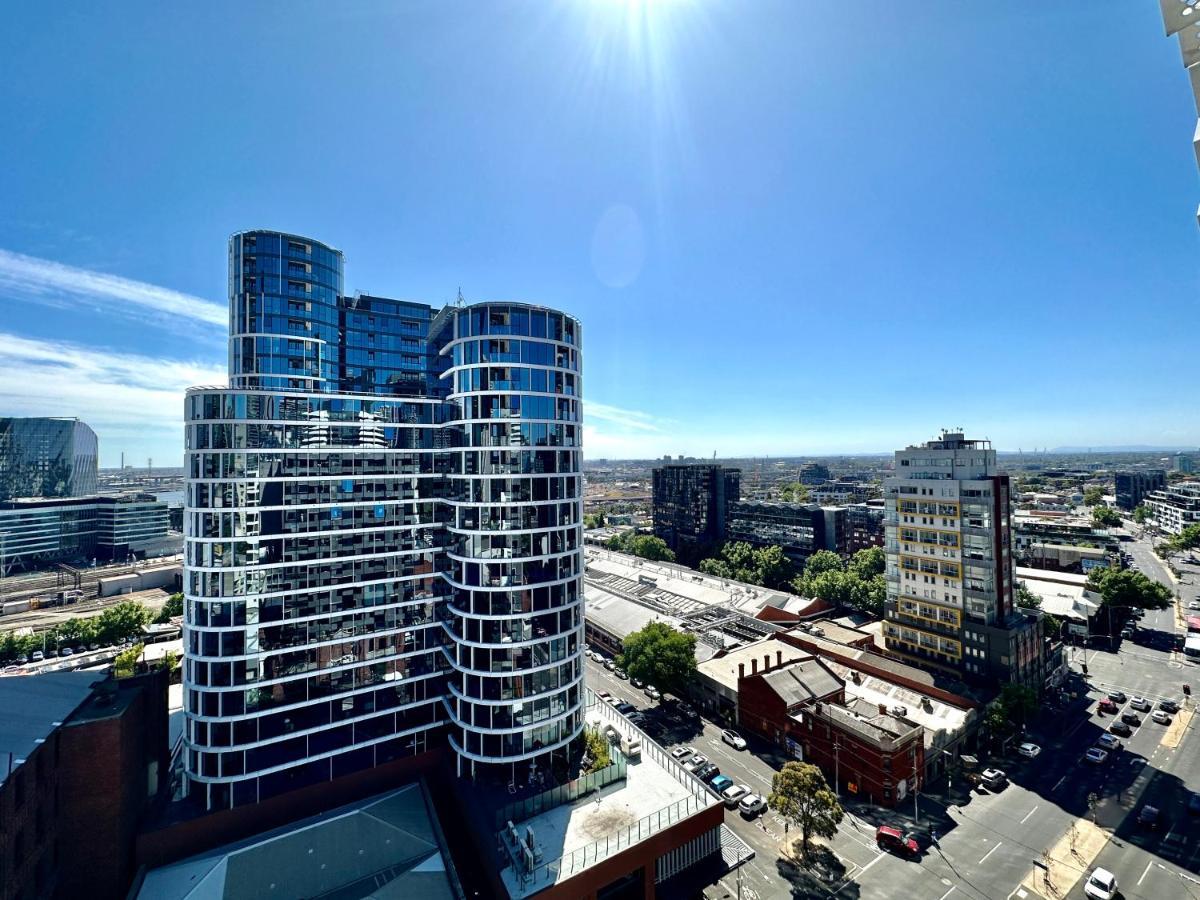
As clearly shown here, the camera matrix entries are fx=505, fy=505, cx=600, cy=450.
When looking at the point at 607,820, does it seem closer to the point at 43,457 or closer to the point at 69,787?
the point at 69,787

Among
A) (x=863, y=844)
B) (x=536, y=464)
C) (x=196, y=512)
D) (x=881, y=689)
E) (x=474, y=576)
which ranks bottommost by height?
(x=863, y=844)

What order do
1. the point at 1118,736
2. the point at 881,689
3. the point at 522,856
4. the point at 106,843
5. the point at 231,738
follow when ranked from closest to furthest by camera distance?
the point at 522,856 → the point at 106,843 → the point at 231,738 → the point at 1118,736 → the point at 881,689

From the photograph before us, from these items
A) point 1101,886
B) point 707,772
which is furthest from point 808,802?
point 1101,886

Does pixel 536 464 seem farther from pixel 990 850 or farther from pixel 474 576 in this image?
pixel 990 850

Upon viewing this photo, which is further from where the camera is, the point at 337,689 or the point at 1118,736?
the point at 1118,736

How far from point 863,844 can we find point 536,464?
3646 centimetres

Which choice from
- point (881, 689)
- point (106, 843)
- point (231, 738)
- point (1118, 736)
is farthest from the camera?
point (881, 689)

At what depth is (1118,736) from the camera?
163 ft

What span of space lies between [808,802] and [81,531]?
168619 mm

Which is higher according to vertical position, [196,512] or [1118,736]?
[196,512]

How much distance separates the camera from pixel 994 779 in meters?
43.2

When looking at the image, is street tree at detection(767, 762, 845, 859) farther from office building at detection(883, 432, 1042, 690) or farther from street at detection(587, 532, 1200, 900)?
office building at detection(883, 432, 1042, 690)

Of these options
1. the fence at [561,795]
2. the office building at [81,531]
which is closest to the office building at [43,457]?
the office building at [81,531]

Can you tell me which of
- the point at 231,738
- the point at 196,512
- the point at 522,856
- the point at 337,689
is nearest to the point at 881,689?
the point at 522,856
